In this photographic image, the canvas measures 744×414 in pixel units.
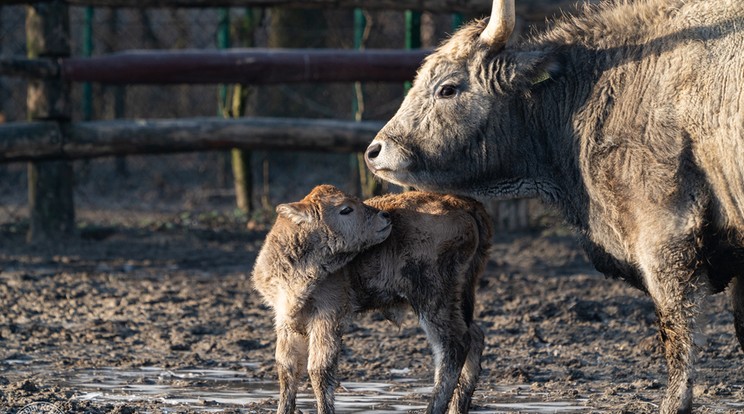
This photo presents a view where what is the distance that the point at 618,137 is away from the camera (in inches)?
225

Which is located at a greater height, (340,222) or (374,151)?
(374,151)

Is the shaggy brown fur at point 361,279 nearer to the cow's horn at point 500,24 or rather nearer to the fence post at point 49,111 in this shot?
the cow's horn at point 500,24

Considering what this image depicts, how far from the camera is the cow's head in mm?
6113

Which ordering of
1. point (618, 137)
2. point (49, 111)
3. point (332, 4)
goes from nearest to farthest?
point (618, 137), point (49, 111), point (332, 4)

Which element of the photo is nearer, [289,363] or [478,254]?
[289,363]

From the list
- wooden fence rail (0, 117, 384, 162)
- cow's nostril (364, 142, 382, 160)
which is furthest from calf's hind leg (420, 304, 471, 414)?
wooden fence rail (0, 117, 384, 162)

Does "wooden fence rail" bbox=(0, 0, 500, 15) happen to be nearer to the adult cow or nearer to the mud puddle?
the adult cow

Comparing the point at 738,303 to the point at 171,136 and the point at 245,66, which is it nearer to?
the point at 245,66

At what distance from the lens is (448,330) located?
580 cm

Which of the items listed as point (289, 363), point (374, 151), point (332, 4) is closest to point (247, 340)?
point (289, 363)

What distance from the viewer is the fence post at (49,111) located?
11.0 meters

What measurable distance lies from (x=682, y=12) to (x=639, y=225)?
3.63ft

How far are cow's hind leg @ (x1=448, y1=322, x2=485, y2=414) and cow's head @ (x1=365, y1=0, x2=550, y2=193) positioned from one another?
84 centimetres

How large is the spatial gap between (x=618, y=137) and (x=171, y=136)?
246 inches
